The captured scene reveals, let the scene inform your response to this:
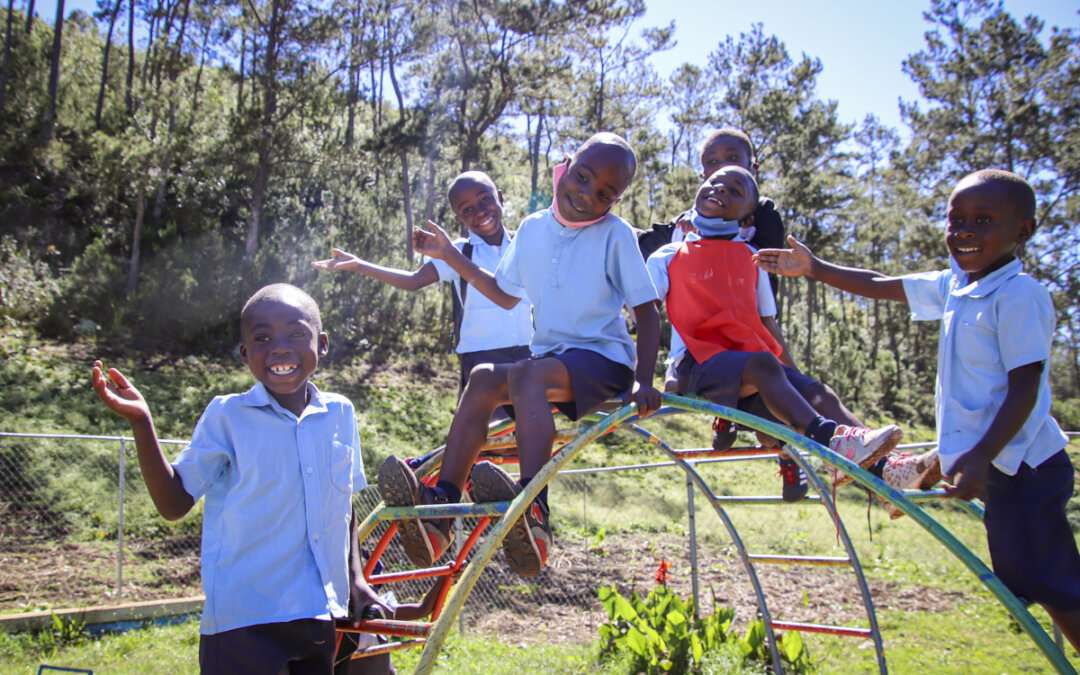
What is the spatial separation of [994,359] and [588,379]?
1319 mm

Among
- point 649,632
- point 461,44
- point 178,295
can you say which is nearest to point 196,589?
point 649,632

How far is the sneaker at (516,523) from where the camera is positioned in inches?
96.2

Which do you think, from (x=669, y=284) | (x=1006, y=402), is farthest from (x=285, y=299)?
(x=1006, y=402)

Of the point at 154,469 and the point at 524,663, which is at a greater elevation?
the point at 154,469

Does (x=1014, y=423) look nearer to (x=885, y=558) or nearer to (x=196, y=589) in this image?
(x=196, y=589)

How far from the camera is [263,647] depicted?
2002mm

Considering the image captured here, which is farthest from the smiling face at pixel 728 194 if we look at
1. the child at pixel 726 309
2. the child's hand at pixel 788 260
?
the child's hand at pixel 788 260

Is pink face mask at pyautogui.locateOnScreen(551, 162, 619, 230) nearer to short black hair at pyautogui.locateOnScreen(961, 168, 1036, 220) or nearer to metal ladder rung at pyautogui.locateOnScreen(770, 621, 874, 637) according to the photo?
short black hair at pyautogui.locateOnScreen(961, 168, 1036, 220)

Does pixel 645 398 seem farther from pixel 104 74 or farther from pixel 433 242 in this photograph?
pixel 104 74

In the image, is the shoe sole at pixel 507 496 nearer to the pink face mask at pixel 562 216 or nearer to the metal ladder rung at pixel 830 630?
the pink face mask at pixel 562 216

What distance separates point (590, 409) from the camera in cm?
277

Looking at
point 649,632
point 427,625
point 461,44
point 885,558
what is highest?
point 461,44

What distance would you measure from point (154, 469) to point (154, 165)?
43.9 ft

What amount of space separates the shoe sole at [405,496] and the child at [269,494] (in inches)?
11.0
